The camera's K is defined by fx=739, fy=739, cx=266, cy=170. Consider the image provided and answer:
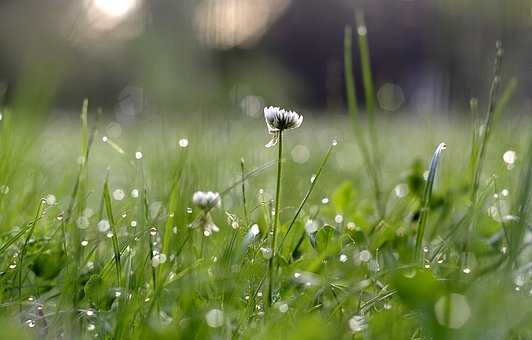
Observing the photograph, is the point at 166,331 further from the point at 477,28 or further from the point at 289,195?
the point at 477,28

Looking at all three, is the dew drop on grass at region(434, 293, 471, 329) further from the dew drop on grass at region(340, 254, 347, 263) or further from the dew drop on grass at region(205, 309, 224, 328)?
the dew drop on grass at region(340, 254, 347, 263)

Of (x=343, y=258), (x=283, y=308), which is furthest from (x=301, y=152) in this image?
(x=283, y=308)

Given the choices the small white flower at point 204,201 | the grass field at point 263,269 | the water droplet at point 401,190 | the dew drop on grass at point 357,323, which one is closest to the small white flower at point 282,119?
the grass field at point 263,269

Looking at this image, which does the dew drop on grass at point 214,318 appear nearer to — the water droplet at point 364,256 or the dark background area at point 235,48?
the water droplet at point 364,256

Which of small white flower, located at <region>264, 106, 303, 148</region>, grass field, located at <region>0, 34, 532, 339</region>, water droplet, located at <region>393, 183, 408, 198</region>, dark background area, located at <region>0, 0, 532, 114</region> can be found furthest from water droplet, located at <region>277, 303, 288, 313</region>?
water droplet, located at <region>393, 183, 408, 198</region>

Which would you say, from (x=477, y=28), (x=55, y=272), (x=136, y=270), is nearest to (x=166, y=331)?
(x=136, y=270)

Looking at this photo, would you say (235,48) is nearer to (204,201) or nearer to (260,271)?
(204,201)
